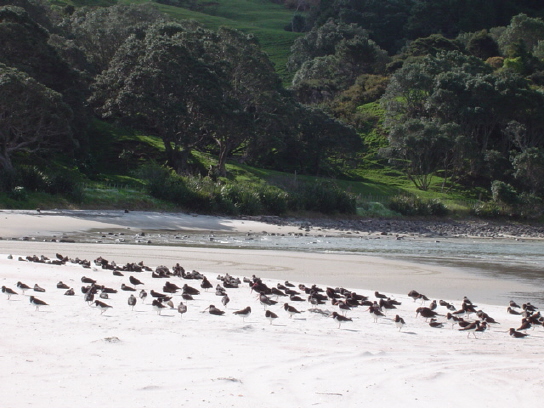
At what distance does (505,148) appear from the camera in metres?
66.4

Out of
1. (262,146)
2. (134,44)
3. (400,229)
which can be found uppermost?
(134,44)

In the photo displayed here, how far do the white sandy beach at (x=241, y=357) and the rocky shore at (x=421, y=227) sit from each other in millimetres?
25556

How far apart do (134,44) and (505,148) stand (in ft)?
130

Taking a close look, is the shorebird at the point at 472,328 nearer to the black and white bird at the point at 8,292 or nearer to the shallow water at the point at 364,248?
the black and white bird at the point at 8,292

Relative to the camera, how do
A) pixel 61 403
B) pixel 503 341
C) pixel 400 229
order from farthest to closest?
pixel 400 229 → pixel 503 341 → pixel 61 403

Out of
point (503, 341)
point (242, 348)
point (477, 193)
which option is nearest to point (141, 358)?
point (242, 348)

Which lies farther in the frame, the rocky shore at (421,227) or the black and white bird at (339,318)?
the rocky shore at (421,227)

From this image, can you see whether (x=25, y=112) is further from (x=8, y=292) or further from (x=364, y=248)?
(x=8, y=292)

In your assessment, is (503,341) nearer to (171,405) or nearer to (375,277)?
(171,405)

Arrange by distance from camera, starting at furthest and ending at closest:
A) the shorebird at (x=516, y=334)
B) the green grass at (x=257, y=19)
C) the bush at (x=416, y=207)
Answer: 1. the green grass at (x=257, y=19)
2. the bush at (x=416, y=207)
3. the shorebird at (x=516, y=334)

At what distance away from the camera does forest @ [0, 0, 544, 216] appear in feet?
136

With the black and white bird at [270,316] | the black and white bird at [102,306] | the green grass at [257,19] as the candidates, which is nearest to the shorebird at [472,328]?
the black and white bird at [270,316]

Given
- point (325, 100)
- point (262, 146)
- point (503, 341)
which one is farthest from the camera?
point (325, 100)

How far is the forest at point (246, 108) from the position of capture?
4153 centimetres
